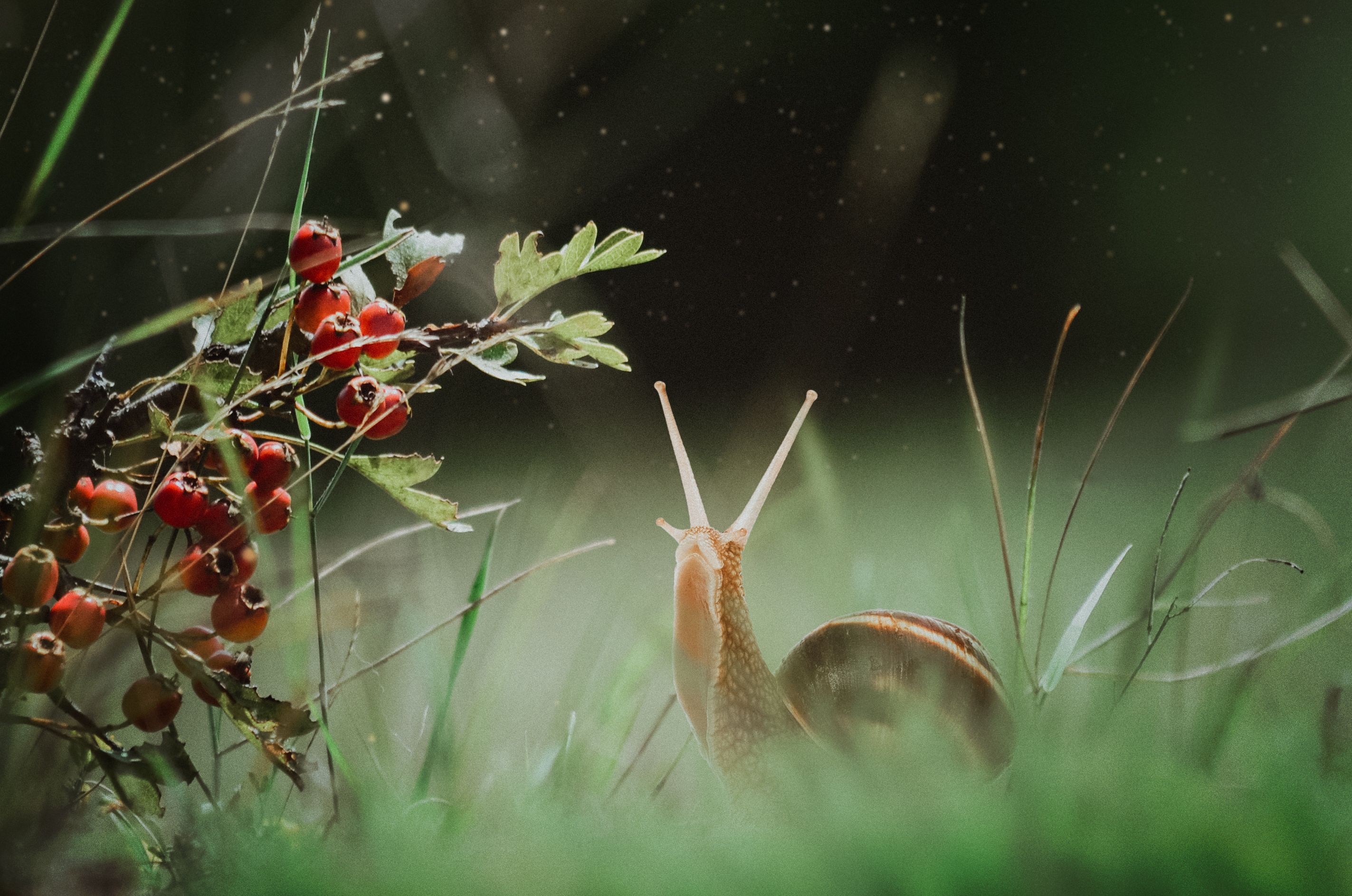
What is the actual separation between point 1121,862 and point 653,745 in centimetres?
30

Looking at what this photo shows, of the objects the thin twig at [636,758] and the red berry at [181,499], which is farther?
the thin twig at [636,758]

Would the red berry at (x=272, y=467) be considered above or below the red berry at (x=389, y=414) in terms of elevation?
below

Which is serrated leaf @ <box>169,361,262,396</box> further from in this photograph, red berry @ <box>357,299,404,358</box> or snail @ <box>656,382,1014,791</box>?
snail @ <box>656,382,1014,791</box>

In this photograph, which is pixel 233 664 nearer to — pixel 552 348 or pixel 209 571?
pixel 209 571

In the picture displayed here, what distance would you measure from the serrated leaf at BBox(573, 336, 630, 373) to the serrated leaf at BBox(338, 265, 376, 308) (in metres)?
0.08

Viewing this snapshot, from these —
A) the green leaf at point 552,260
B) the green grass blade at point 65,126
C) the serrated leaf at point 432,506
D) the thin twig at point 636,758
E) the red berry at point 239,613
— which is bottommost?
the thin twig at point 636,758

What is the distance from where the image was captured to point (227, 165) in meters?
0.75

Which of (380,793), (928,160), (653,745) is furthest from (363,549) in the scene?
(928,160)

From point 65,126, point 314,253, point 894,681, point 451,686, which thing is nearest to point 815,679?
point 894,681

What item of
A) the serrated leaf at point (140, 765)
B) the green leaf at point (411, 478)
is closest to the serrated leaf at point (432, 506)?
the green leaf at point (411, 478)

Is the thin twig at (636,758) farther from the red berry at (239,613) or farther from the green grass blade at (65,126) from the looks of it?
the green grass blade at (65,126)

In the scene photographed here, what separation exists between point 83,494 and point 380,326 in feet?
0.35

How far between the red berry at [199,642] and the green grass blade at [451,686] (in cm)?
8

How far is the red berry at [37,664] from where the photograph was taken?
0.27 m
